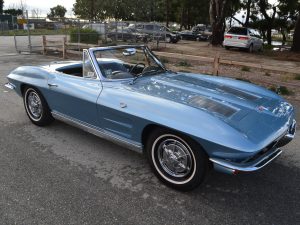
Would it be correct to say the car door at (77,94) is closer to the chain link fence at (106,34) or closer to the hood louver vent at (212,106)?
the hood louver vent at (212,106)

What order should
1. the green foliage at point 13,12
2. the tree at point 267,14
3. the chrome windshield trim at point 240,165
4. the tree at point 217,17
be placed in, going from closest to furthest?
the chrome windshield trim at point 240,165
the tree at point 217,17
the tree at point 267,14
the green foliage at point 13,12

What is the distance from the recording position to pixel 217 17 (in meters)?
24.9

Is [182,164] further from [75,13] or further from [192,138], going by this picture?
[75,13]

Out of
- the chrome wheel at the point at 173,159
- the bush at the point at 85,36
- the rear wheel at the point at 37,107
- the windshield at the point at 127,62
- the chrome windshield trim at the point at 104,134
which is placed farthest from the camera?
the bush at the point at 85,36

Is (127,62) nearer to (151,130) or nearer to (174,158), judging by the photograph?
(151,130)

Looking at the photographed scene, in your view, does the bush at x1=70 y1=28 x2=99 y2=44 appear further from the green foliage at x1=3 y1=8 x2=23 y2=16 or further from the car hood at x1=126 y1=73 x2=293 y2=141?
the green foliage at x1=3 y1=8 x2=23 y2=16

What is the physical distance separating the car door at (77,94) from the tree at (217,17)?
21.7 metres

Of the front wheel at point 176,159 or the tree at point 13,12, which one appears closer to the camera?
the front wheel at point 176,159

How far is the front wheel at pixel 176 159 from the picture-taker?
3.15 m

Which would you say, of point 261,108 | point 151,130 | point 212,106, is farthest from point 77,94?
point 261,108

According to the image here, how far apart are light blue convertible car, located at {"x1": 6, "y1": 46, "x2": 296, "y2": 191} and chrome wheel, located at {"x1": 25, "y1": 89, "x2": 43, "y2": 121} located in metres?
0.09

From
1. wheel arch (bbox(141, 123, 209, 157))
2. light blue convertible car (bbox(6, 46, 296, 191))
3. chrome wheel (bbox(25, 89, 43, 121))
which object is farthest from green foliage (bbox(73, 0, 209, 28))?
wheel arch (bbox(141, 123, 209, 157))

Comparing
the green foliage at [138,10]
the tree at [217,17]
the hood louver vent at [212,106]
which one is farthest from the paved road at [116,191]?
the green foliage at [138,10]

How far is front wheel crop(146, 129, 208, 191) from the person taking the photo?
3.15 meters
